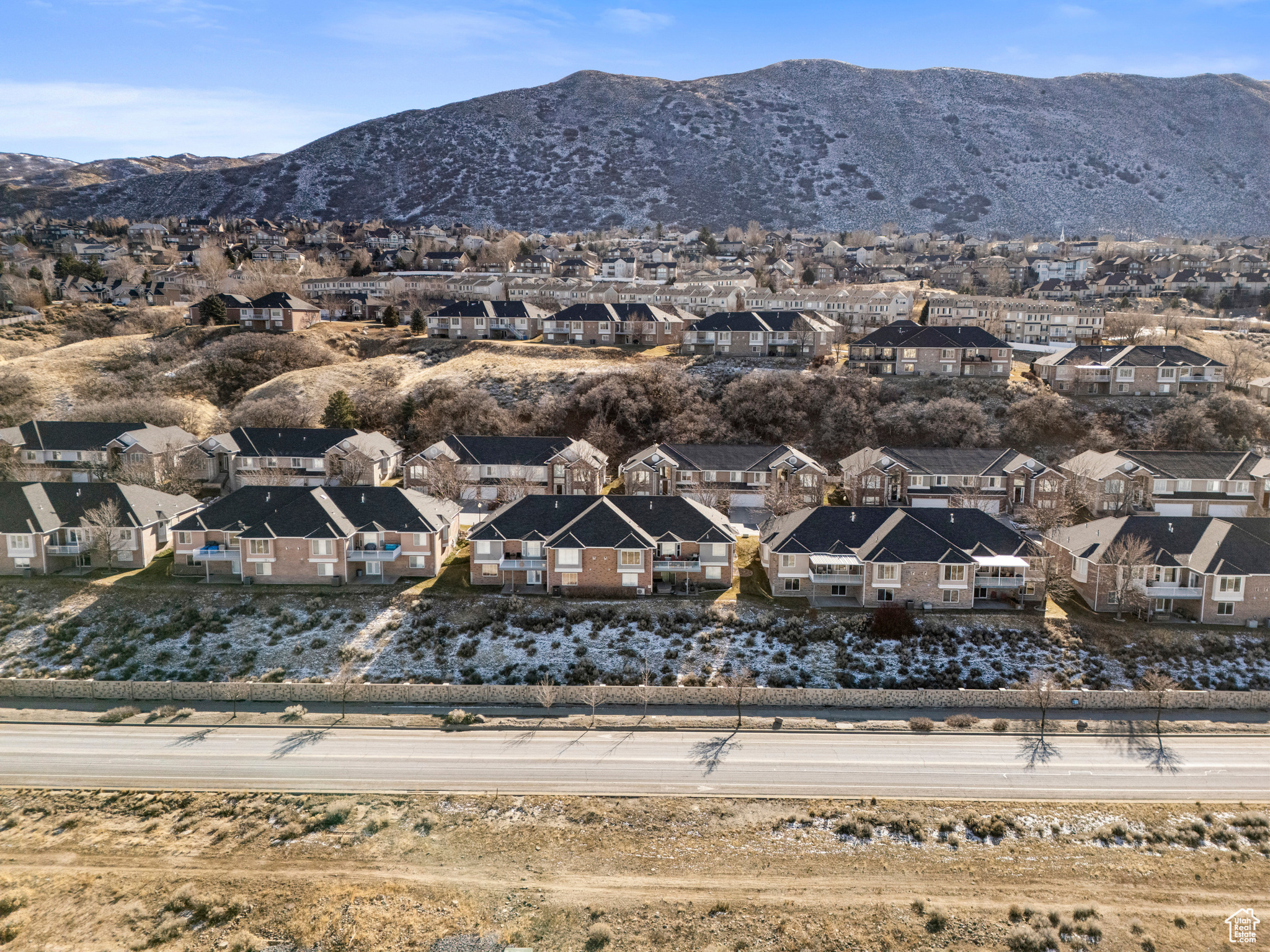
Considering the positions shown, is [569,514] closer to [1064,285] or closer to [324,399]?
[324,399]

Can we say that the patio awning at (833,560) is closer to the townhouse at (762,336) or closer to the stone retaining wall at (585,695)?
the stone retaining wall at (585,695)

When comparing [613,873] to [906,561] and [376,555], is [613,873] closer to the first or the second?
[906,561]

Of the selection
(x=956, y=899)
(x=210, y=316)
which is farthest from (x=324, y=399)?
(x=956, y=899)

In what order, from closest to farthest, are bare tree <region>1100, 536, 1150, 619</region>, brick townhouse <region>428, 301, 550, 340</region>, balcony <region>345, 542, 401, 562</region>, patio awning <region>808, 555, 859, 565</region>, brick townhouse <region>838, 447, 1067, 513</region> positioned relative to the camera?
bare tree <region>1100, 536, 1150, 619</region>
patio awning <region>808, 555, 859, 565</region>
balcony <region>345, 542, 401, 562</region>
brick townhouse <region>838, 447, 1067, 513</region>
brick townhouse <region>428, 301, 550, 340</region>

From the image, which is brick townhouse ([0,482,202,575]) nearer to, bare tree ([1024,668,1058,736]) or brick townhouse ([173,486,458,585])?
brick townhouse ([173,486,458,585])

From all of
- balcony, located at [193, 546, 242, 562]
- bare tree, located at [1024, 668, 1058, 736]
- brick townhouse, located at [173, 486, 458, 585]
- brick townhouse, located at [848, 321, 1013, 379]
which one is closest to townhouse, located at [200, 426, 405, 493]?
brick townhouse, located at [173, 486, 458, 585]

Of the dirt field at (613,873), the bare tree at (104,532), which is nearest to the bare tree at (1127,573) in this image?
the dirt field at (613,873)
